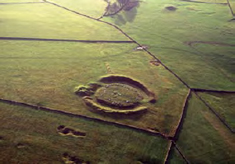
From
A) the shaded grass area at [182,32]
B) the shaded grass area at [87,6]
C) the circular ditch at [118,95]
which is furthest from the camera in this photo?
the shaded grass area at [87,6]

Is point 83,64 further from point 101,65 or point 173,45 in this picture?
point 173,45

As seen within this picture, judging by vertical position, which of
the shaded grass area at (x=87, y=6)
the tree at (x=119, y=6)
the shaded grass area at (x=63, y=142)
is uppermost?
the tree at (x=119, y=6)

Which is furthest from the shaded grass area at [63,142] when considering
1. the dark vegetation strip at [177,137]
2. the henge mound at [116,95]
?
the henge mound at [116,95]

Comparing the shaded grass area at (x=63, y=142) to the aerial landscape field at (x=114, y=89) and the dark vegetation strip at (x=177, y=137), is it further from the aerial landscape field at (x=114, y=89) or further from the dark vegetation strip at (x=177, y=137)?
the dark vegetation strip at (x=177, y=137)

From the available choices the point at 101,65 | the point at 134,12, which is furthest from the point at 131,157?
the point at 134,12

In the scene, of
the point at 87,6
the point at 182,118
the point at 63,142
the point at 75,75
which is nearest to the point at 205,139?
the point at 182,118

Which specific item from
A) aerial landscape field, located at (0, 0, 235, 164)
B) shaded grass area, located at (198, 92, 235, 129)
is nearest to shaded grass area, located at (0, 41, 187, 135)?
aerial landscape field, located at (0, 0, 235, 164)
